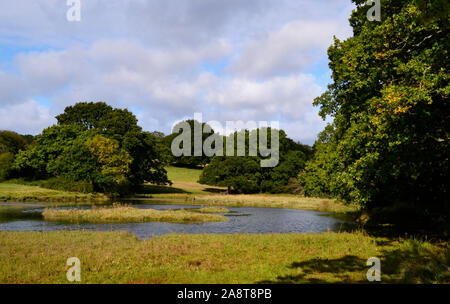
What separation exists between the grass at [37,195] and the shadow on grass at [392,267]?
5631 cm

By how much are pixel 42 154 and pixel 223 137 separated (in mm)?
60948

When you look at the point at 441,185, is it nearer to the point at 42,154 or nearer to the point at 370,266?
the point at 370,266

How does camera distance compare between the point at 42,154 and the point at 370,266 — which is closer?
the point at 370,266

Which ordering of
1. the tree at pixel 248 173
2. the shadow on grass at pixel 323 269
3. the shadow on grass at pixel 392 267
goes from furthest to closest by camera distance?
the tree at pixel 248 173 → the shadow on grass at pixel 323 269 → the shadow on grass at pixel 392 267

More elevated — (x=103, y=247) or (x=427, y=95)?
(x=427, y=95)

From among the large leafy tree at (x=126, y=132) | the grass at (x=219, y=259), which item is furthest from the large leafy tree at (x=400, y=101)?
the large leafy tree at (x=126, y=132)

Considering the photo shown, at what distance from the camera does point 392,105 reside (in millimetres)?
16531

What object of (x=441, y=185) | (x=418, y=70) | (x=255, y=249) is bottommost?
(x=255, y=249)

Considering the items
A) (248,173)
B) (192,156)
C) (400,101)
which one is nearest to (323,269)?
(400,101)

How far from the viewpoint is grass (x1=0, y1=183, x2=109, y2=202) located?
2298 inches

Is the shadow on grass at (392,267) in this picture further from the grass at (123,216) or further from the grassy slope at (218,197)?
the grassy slope at (218,197)

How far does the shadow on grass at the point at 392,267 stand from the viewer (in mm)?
12347

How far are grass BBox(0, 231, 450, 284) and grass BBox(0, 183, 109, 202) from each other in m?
41.2
